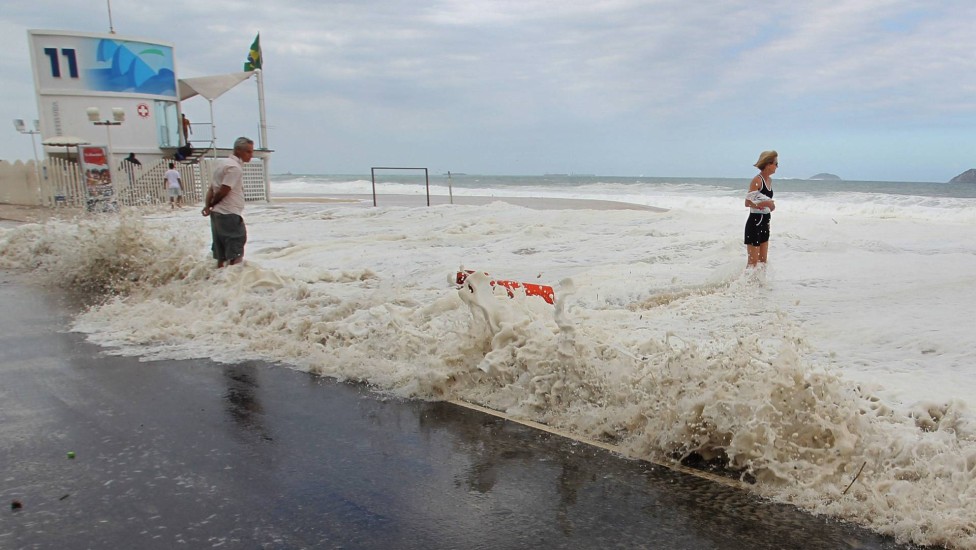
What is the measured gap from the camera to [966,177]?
2195 inches

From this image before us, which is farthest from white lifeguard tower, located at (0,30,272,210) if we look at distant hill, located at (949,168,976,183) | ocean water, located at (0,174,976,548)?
distant hill, located at (949,168,976,183)

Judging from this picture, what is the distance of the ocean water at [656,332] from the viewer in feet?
11.2

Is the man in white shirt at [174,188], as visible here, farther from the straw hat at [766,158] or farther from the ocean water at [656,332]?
the straw hat at [766,158]

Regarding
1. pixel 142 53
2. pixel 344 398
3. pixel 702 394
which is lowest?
pixel 344 398

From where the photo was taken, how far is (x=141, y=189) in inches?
986

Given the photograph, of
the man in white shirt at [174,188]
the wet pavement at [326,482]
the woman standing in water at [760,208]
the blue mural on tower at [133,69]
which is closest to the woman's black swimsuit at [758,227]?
the woman standing in water at [760,208]

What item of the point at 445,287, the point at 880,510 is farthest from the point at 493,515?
the point at 445,287

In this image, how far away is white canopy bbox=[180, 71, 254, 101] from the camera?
26562 mm

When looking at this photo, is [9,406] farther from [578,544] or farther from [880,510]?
[880,510]

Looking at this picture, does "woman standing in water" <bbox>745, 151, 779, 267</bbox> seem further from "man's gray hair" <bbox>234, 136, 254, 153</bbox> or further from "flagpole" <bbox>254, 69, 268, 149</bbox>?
"flagpole" <bbox>254, 69, 268, 149</bbox>

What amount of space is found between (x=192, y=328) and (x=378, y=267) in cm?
368

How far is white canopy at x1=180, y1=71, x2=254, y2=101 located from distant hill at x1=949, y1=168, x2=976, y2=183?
56.8 metres

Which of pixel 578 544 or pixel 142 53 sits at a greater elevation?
pixel 142 53

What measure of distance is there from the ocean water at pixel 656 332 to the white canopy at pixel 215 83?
49.6 ft
